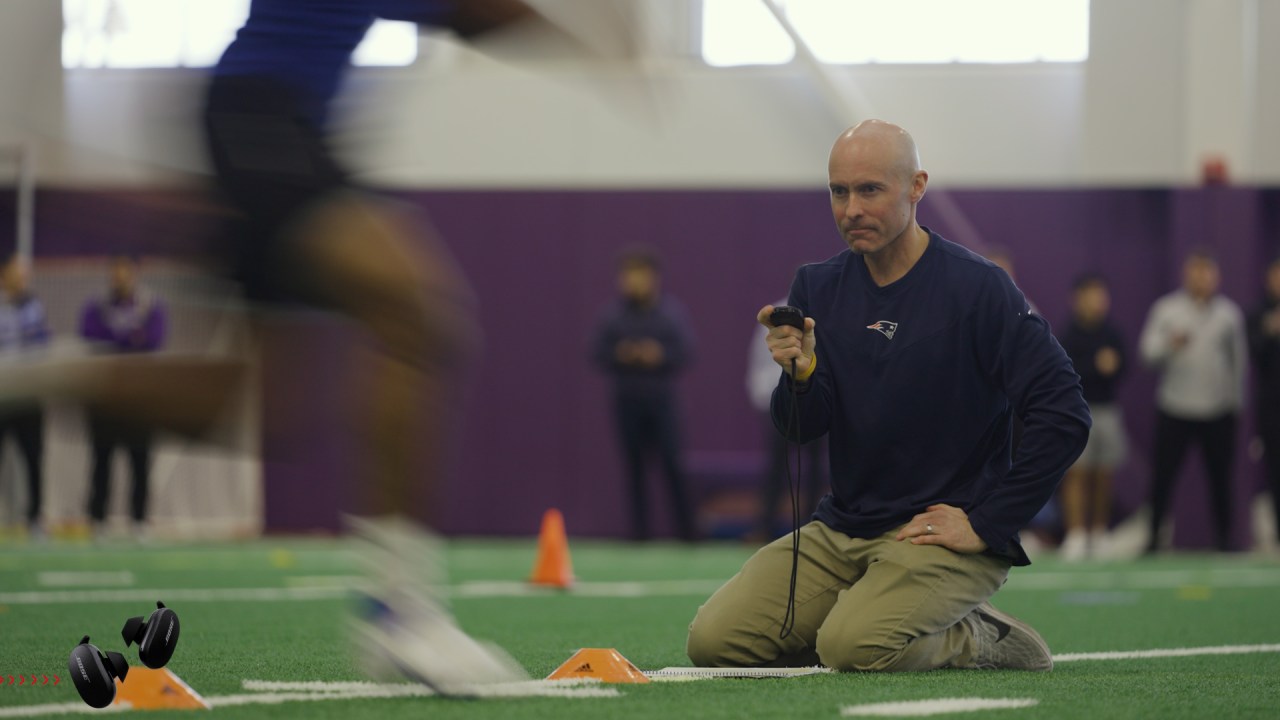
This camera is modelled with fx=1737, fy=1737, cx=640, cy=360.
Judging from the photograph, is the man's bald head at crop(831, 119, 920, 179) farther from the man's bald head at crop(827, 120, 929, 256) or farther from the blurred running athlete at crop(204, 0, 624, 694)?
the blurred running athlete at crop(204, 0, 624, 694)

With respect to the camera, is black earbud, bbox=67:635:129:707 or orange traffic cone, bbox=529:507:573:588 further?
orange traffic cone, bbox=529:507:573:588

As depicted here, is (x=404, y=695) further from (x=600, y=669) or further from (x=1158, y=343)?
(x=1158, y=343)

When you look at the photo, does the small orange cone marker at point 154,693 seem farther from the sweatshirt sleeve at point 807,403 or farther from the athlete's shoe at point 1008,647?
the athlete's shoe at point 1008,647

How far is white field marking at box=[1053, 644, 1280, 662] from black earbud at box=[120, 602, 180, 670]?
7.76ft

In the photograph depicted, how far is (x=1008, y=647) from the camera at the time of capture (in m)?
4.30

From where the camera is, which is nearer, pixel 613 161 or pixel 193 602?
pixel 193 602

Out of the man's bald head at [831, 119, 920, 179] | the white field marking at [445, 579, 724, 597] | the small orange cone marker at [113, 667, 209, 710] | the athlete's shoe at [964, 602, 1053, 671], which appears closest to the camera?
the small orange cone marker at [113, 667, 209, 710]

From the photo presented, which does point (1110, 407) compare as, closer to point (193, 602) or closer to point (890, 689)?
point (193, 602)

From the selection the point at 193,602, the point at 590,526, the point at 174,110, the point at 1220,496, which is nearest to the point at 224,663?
the point at 174,110

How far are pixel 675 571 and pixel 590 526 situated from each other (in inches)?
211

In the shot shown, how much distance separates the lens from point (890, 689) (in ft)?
12.2

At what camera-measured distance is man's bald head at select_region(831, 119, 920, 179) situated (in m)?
4.18

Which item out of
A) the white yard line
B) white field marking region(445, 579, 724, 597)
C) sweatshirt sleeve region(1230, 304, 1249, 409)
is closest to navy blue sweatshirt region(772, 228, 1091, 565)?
the white yard line

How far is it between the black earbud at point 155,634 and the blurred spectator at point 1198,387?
31.6 ft
